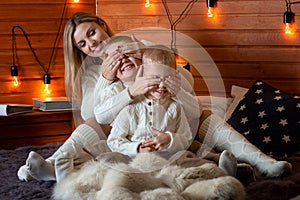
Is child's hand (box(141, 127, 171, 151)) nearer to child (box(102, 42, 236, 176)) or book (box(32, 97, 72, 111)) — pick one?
child (box(102, 42, 236, 176))

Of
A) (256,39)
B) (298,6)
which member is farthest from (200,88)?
(298,6)

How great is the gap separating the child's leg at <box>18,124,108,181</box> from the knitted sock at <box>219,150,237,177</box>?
487 millimetres

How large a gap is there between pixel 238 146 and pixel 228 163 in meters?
0.29

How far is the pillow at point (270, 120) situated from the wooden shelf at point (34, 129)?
1.18 m

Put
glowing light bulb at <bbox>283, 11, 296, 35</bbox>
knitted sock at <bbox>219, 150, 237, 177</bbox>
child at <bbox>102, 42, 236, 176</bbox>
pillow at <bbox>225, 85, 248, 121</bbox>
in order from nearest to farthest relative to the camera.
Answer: knitted sock at <bbox>219, 150, 237, 177</bbox> < child at <bbox>102, 42, 236, 176</bbox> < pillow at <bbox>225, 85, 248, 121</bbox> < glowing light bulb at <bbox>283, 11, 296, 35</bbox>

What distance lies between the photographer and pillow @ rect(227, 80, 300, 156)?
7.08 feet

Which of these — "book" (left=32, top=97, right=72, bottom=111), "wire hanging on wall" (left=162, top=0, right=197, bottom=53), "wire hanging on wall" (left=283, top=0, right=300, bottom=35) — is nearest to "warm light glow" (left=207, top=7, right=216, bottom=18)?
"wire hanging on wall" (left=162, top=0, right=197, bottom=53)

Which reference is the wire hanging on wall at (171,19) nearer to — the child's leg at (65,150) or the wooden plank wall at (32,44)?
the wooden plank wall at (32,44)

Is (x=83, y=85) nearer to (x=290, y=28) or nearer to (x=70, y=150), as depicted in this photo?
(x=70, y=150)

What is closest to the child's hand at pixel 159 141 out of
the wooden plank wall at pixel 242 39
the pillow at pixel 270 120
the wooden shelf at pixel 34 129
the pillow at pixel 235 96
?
the pillow at pixel 270 120

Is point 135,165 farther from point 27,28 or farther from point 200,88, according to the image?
point 27,28

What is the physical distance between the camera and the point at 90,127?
6.20 feet

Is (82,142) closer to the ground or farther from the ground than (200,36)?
closer to the ground

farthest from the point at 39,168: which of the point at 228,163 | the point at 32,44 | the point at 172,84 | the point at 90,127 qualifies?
the point at 32,44
